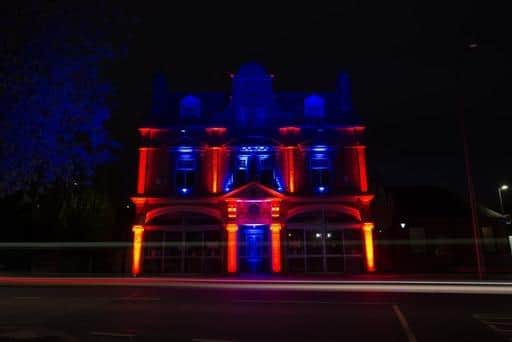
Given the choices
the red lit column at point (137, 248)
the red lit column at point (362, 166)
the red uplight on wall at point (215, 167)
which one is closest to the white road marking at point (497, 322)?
the red lit column at point (362, 166)

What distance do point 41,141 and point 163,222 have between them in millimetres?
18110

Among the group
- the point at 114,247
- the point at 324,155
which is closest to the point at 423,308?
the point at 324,155

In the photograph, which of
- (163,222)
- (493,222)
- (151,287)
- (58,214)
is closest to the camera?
(151,287)

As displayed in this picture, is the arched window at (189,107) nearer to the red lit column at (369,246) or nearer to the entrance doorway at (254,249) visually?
the entrance doorway at (254,249)

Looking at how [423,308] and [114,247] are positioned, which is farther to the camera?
[114,247]

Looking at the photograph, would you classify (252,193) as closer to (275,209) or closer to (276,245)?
(275,209)

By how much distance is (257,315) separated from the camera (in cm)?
1016

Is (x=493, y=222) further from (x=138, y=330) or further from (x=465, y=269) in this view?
(x=138, y=330)

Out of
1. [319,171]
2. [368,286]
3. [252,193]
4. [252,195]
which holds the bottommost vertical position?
[368,286]

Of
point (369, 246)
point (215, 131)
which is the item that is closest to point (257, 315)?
point (369, 246)

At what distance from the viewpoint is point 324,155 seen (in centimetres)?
2738

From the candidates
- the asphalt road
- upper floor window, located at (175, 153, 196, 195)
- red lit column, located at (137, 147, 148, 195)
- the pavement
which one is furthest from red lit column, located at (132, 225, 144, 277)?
the asphalt road

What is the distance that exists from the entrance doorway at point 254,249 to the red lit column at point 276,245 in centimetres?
57

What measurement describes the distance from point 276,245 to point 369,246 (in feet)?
19.0
